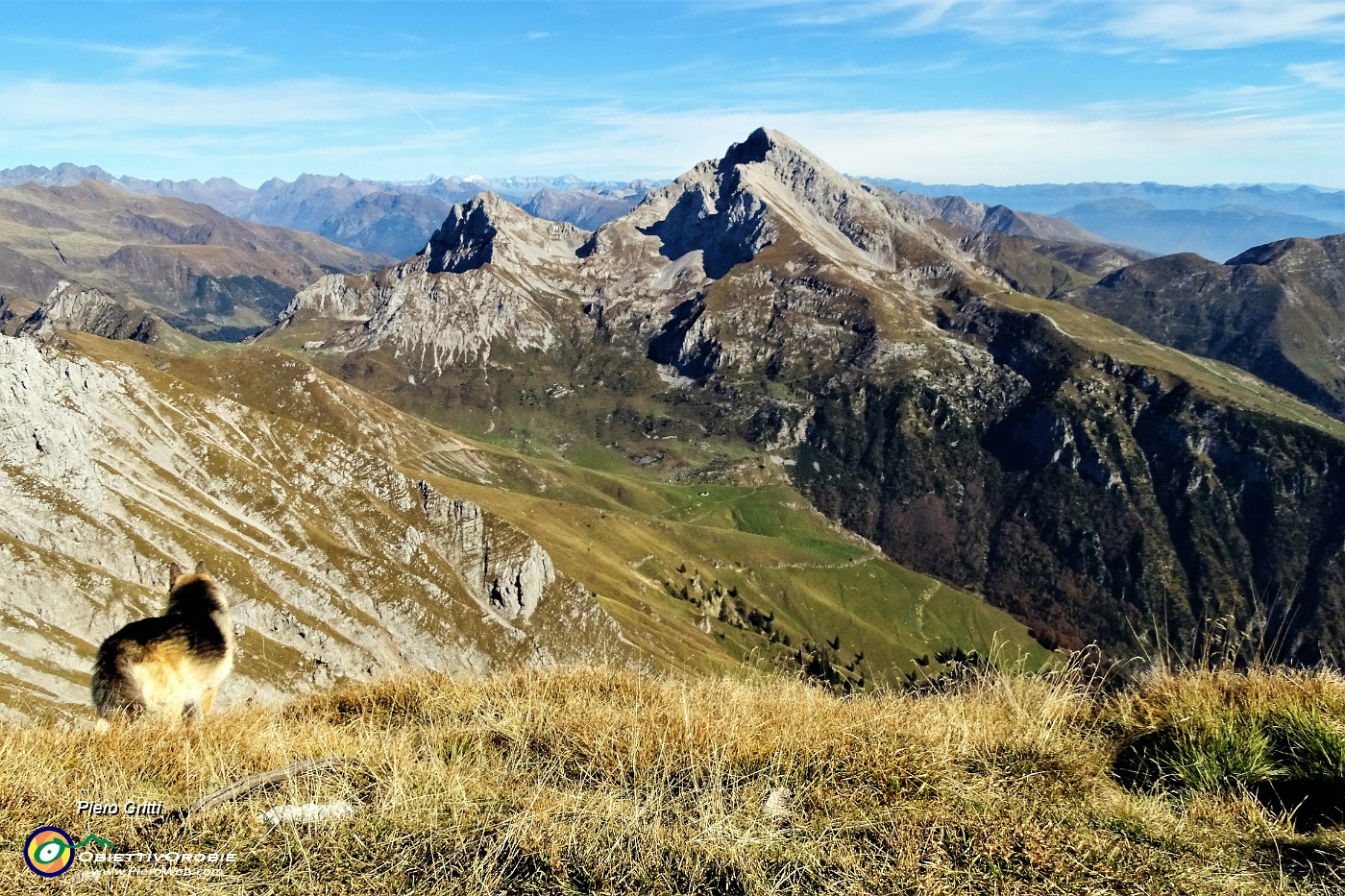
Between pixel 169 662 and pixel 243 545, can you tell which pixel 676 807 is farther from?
pixel 243 545

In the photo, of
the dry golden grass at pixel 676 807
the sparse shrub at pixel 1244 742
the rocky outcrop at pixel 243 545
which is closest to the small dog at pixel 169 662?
the dry golden grass at pixel 676 807

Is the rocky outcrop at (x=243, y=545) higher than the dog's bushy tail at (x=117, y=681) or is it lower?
lower

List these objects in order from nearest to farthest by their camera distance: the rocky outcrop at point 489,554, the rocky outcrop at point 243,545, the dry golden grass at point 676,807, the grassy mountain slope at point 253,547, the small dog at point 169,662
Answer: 1. the dry golden grass at point 676,807
2. the small dog at point 169,662
3. the rocky outcrop at point 243,545
4. the grassy mountain slope at point 253,547
5. the rocky outcrop at point 489,554

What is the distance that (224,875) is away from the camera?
202 inches

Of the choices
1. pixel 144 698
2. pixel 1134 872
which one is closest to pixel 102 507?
pixel 144 698

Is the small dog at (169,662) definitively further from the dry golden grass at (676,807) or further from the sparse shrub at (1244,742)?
the sparse shrub at (1244,742)

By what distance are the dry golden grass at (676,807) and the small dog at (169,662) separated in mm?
790
